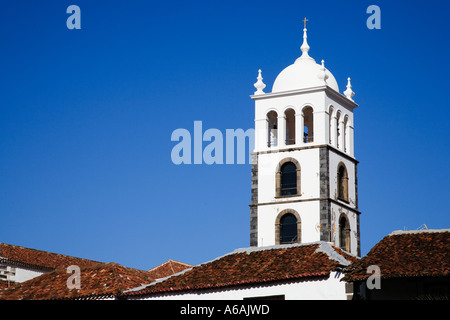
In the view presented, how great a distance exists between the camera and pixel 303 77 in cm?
5975

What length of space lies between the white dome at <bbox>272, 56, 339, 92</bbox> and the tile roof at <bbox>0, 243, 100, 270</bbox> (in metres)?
15.9

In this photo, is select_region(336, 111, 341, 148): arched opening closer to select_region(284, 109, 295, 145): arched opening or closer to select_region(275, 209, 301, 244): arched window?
select_region(284, 109, 295, 145): arched opening

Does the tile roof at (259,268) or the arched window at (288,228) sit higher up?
the arched window at (288,228)

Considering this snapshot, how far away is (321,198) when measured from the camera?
56812 millimetres

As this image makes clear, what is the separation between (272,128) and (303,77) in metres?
3.50

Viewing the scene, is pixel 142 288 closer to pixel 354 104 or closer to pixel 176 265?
pixel 176 265

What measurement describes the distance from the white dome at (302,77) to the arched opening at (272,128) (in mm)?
1465

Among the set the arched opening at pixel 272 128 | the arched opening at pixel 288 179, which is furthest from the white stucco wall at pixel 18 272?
the arched opening at pixel 272 128

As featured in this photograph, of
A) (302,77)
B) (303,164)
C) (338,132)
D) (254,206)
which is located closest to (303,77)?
(302,77)

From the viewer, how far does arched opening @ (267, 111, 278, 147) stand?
60031mm

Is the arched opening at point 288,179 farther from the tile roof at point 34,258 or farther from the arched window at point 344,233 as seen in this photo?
the tile roof at point 34,258

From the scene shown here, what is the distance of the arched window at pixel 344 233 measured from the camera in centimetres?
5819

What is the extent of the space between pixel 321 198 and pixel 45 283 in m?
15.7
